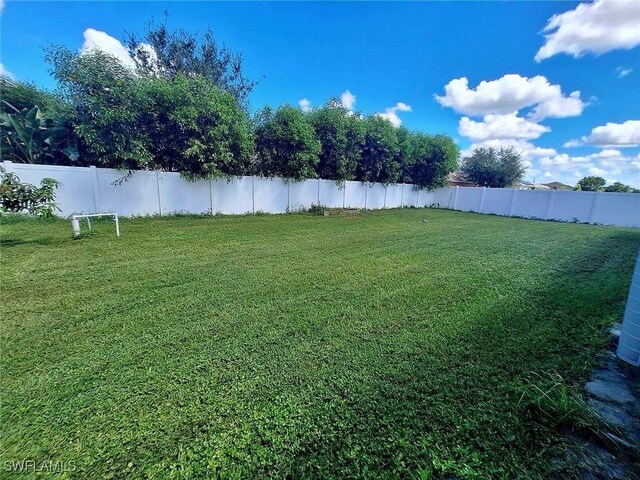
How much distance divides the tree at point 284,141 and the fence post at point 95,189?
5.59 m

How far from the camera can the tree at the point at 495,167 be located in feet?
75.0

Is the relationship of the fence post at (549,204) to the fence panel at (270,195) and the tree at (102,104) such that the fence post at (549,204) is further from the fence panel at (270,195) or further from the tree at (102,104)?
the tree at (102,104)

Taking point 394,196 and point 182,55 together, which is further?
point 394,196

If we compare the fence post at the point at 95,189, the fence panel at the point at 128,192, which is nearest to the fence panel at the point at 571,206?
the fence panel at the point at 128,192

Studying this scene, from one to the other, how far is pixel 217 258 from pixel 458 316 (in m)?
3.89

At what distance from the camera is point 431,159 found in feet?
54.8

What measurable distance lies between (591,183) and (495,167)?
35.1 ft

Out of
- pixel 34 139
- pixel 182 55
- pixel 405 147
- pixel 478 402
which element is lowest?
pixel 478 402

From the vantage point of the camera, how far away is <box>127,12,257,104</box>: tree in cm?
1342

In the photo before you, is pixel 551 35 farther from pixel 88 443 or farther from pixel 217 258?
pixel 88 443

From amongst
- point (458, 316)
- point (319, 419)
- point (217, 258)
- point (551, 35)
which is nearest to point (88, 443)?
point (319, 419)

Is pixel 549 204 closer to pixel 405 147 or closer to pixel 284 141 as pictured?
pixel 405 147

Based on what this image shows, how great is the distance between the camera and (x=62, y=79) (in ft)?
24.2

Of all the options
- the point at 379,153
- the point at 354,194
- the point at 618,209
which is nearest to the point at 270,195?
the point at 354,194
